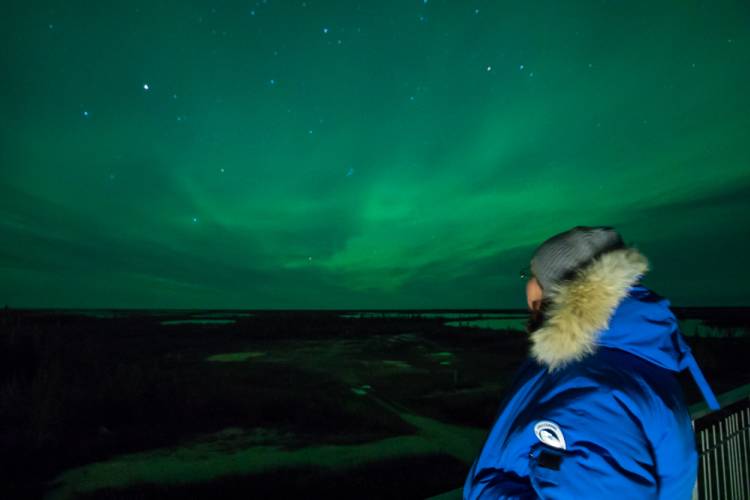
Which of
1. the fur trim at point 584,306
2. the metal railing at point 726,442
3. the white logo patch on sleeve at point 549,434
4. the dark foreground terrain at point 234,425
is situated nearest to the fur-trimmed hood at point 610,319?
the fur trim at point 584,306

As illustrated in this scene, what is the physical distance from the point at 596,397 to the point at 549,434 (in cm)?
15

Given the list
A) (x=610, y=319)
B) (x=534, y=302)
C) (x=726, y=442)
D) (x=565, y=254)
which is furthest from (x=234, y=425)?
(x=610, y=319)

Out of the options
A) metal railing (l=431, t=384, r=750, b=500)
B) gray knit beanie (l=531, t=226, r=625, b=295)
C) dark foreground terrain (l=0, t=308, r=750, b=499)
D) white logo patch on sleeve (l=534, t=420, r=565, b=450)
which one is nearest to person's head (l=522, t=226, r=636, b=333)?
gray knit beanie (l=531, t=226, r=625, b=295)

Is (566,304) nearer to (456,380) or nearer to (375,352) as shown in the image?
(456,380)


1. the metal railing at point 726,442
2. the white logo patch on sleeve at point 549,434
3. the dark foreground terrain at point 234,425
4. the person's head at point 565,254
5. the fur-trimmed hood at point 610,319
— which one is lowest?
the dark foreground terrain at point 234,425

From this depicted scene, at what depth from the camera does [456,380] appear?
15.2 metres

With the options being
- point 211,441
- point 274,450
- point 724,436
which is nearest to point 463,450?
point 274,450

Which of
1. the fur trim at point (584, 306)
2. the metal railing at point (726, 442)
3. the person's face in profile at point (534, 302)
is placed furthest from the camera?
the metal railing at point (726, 442)

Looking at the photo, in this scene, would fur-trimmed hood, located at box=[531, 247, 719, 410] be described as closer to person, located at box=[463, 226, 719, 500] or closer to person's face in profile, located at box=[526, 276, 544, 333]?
person, located at box=[463, 226, 719, 500]

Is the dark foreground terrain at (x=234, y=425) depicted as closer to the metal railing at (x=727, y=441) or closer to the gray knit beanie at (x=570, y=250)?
the metal railing at (x=727, y=441)

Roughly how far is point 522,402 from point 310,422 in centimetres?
978

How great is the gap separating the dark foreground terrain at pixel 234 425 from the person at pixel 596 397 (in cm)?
614

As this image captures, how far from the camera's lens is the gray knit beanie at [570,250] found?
56.1 inches

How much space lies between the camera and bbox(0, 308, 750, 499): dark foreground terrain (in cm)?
695
